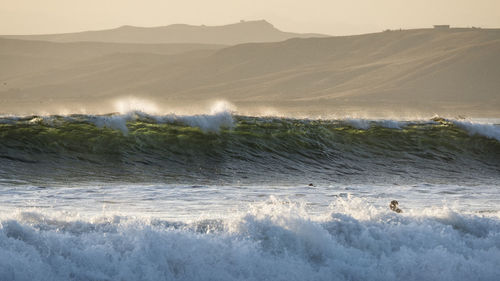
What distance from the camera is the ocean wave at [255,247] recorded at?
31.3ft

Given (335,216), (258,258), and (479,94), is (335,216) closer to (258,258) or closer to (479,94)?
(258,258)

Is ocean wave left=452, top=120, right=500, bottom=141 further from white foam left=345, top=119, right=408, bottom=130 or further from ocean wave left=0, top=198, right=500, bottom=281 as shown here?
ocean wave left=0, top=198, right=500, bottom=281

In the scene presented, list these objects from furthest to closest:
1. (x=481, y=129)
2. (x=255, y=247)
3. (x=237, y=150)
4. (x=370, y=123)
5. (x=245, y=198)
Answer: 1. (x=481, y=129)
2. (x=370, y=123)
3. (x=237, y=150)
4. (x=245, y=198)
5. (x=255, y=247)

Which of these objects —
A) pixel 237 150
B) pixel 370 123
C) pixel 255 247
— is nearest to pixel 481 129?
pixel 370 123

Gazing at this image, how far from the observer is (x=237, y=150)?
22297 mm

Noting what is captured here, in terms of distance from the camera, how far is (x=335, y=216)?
11242mm

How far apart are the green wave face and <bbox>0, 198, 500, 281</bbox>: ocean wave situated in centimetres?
683

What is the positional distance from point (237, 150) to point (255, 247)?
12.0 m

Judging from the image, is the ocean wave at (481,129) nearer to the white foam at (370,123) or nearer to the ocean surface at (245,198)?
the ocean surface at (245,198)

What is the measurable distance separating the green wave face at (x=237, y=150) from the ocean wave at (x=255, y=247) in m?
6.83

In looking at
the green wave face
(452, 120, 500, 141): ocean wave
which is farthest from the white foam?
(452, 120, 500, 141): ocean wave

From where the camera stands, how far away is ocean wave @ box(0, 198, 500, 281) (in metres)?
9.53

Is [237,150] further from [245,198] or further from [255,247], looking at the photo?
[255,247]

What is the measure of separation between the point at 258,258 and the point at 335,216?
1631 mm
